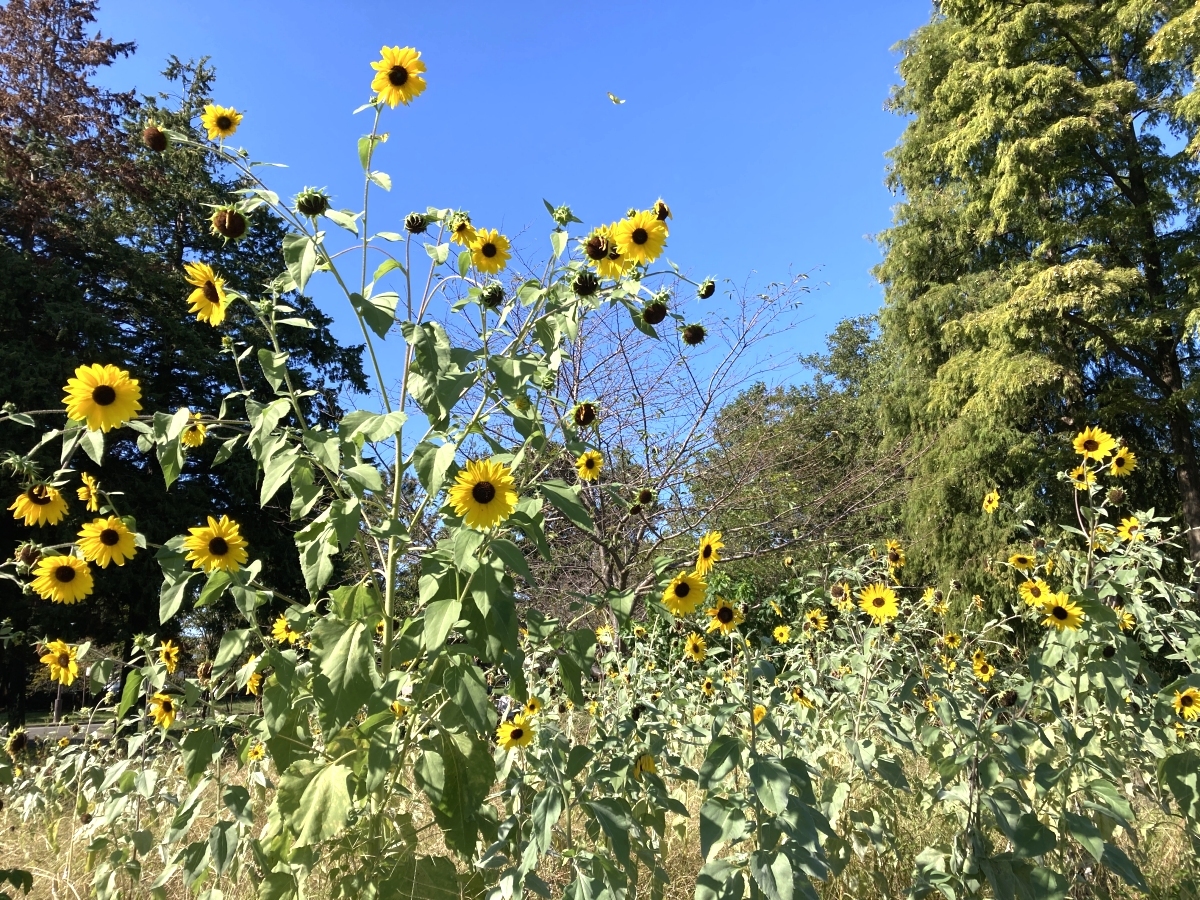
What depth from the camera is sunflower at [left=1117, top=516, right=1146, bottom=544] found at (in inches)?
99.6

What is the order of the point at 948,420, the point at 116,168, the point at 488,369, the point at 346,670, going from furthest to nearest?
1. the point at 116,168
2. the point at 948,420
3. the point at 488,369
4. the point at 346,670

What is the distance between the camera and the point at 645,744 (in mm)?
1831

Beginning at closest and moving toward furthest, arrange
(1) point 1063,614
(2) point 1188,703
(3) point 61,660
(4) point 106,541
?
(4) point 106,541
(1) point 1063,614
(3) point 61,660
(2) point 1188,703

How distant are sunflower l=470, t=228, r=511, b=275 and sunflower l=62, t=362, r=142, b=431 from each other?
795 mm

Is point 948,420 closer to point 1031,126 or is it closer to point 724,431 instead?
point 1031,126

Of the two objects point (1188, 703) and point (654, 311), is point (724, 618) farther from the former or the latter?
point (1188, 703)

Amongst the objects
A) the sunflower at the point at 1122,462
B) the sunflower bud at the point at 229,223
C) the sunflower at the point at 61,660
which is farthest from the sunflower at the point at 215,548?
the sunflower at the point at 1122,462

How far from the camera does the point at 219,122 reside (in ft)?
6.29

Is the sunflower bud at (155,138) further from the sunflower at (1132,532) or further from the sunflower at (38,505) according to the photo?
the sunflower at (1132,532)

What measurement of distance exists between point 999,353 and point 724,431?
6.42 metres

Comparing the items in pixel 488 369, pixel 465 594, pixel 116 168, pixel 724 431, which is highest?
pixel 116 168

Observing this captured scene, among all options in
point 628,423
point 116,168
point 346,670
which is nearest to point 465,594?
point 346,670

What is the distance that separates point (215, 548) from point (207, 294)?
60 cm

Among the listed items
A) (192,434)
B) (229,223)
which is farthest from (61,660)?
(229,223)
